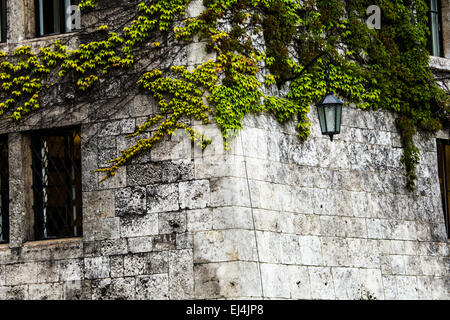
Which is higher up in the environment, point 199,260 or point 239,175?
point 239,175

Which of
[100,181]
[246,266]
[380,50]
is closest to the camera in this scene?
[246,266]

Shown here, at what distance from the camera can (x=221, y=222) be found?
13.4 meters

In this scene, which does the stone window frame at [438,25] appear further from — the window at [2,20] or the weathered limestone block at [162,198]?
the window at [2,20]

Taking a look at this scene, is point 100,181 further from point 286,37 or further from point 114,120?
point 286,37

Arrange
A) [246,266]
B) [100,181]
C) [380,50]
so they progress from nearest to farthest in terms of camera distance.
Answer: [246,266] → [100,181] → [380,50]

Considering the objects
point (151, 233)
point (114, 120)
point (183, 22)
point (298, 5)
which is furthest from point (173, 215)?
point (298, 5)

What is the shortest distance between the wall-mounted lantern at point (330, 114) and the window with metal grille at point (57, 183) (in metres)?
3.31

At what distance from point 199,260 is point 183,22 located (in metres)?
3.08

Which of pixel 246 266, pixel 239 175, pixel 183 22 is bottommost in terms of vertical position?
pixel 246 266

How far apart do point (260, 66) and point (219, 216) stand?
7.32 feet

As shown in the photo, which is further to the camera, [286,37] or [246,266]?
[286,37]

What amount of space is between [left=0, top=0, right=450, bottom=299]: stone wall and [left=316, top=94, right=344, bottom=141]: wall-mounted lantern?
0.60m

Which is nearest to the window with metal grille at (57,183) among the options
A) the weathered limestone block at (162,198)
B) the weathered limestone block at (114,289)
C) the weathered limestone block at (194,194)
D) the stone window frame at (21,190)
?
the stone window frame at (21,190)

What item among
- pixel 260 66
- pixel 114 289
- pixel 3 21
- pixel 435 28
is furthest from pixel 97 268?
pixel 435 28
